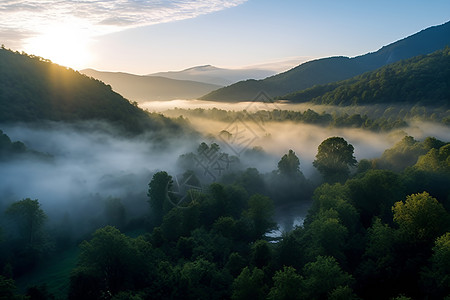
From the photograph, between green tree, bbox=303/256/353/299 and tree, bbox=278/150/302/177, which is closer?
green tree, bbox=303/256/353/299

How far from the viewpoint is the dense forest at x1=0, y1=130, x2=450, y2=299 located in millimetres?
35219

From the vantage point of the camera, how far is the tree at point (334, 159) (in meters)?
76.8

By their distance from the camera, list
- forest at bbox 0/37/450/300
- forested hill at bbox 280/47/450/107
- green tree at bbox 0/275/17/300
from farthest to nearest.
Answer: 1. forested hill at bbox 280/47/450/107
2. forest at bbox 0/37/450/300
3. green tree at bbox 0/275/17/300

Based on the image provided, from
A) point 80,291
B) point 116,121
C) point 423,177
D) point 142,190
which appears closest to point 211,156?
point 142,190

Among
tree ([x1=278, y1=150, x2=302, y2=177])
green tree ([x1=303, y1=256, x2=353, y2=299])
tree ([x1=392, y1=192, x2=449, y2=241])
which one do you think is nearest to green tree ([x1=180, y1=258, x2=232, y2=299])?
green tree ([x1=303, y1=256, x2=353, y2=299])

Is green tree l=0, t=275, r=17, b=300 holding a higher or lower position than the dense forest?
higher

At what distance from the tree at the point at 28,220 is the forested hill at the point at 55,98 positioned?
3821 centimetres

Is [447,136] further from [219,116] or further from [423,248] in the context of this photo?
[219,116]

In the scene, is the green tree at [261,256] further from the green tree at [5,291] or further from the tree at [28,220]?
the tree at [28,220]

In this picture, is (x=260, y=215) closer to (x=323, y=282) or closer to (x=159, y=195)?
(x=159, y=195)

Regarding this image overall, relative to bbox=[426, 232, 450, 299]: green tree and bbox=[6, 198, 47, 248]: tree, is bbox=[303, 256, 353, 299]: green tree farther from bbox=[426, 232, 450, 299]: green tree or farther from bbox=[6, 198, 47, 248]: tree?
bbox=[6, 198, 47, 248]: tree

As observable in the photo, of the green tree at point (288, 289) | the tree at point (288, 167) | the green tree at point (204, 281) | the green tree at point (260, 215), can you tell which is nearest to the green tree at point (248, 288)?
the green tree at point (288, 289)

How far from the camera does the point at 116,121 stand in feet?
391

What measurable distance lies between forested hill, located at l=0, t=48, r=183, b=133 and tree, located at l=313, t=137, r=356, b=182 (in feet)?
223
